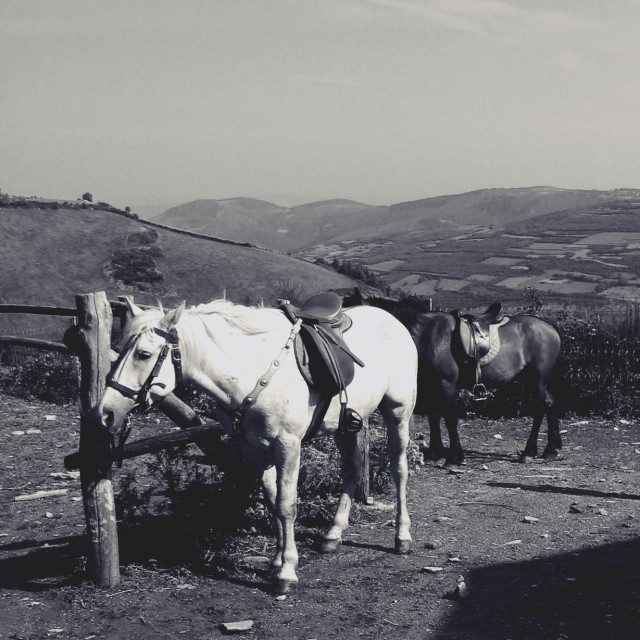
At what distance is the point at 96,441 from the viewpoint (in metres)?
5.30

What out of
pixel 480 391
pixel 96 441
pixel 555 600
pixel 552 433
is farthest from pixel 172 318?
pixel 552 433

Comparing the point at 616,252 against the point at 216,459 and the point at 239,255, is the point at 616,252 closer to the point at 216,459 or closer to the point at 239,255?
the point at 239,255

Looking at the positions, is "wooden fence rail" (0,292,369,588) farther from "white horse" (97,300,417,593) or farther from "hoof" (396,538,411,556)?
"hoof" (396,538,411,556)

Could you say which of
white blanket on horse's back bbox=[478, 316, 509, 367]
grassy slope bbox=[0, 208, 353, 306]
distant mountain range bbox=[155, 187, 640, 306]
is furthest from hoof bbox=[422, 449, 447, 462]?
distant mountain range bbox=[155, 187, 640, 306]

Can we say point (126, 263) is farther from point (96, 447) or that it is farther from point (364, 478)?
point (96, 447)

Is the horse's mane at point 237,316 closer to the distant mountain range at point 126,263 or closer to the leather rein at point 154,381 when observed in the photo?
the leather rein at point 154,381

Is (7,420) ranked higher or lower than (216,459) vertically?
lower

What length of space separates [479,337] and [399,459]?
4.34 metres

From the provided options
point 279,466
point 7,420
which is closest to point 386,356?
point 279,466

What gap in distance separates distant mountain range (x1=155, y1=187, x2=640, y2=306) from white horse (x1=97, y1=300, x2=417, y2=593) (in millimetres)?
19329

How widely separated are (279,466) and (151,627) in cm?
120

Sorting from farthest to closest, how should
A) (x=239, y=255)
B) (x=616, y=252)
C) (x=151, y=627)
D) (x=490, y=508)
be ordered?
(x=616, y=252)
(x=239, y=255)
(x=490, y=508)
(x=151, y=627)

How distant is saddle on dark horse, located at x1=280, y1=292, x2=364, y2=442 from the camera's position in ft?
18.1

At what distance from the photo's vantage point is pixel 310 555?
630cm
